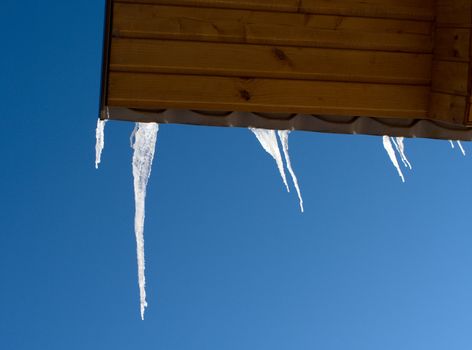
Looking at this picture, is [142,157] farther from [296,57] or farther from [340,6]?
[340,6]

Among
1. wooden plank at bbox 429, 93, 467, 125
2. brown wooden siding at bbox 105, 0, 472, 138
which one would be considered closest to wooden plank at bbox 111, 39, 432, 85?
brown wooden siding at bbox 105, 0, 472, 138

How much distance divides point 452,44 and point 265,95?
0.70 metres

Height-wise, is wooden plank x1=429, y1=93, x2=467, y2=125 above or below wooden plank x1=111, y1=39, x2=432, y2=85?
below

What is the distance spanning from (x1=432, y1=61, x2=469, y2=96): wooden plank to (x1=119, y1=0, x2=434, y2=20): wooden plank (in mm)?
215

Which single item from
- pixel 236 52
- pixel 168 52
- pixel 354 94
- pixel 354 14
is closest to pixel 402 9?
pixel 354 14

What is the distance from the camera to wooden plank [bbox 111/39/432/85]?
2.89 m

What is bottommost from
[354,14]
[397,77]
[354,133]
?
[354,133]

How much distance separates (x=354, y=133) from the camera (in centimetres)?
302

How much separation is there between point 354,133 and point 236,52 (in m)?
0.54

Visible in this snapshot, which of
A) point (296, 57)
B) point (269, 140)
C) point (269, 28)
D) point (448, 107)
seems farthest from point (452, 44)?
point (269, 140)

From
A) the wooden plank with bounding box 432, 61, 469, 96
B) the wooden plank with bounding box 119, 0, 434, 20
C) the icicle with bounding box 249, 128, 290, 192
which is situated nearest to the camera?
the wooden plank with bounding box 432, 61, 469, 96

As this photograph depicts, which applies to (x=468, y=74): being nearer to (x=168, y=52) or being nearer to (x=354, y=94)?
(x=354, y=94)

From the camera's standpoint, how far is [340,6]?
2.99m

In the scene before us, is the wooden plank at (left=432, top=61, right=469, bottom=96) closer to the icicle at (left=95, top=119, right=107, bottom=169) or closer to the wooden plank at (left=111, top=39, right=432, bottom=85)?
the wooden plank at (left=111, top=39, right=432, bottom=85)
